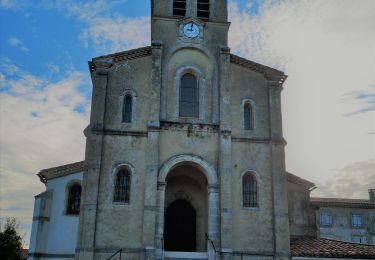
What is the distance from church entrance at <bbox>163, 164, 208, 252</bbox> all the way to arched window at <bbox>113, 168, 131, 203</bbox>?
92.4 inches

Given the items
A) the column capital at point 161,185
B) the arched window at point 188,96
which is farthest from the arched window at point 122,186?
the arched window at point 188,96

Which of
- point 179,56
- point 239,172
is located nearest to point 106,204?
point 239,172

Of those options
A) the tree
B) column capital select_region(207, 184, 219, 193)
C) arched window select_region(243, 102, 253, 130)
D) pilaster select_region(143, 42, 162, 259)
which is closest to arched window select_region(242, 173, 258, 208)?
column capital select_region(207, 184, 219, 193)

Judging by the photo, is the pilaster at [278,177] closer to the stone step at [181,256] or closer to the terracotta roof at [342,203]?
the stone step at [181,256]

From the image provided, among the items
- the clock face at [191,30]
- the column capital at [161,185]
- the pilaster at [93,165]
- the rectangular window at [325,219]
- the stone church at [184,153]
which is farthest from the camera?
the rectangular window at [325,219]

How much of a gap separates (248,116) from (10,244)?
827 inches

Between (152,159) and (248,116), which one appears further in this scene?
(248,116)

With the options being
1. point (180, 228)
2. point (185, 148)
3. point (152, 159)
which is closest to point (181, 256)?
point (180, 228)

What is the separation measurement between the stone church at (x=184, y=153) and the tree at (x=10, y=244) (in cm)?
956

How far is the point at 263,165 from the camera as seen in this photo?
2152 centimetres

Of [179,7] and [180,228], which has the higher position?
[179,7]

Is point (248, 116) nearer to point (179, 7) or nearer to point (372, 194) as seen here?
point (179, 7)

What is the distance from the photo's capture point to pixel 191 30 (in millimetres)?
23250

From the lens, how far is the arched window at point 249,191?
68.9 ft
